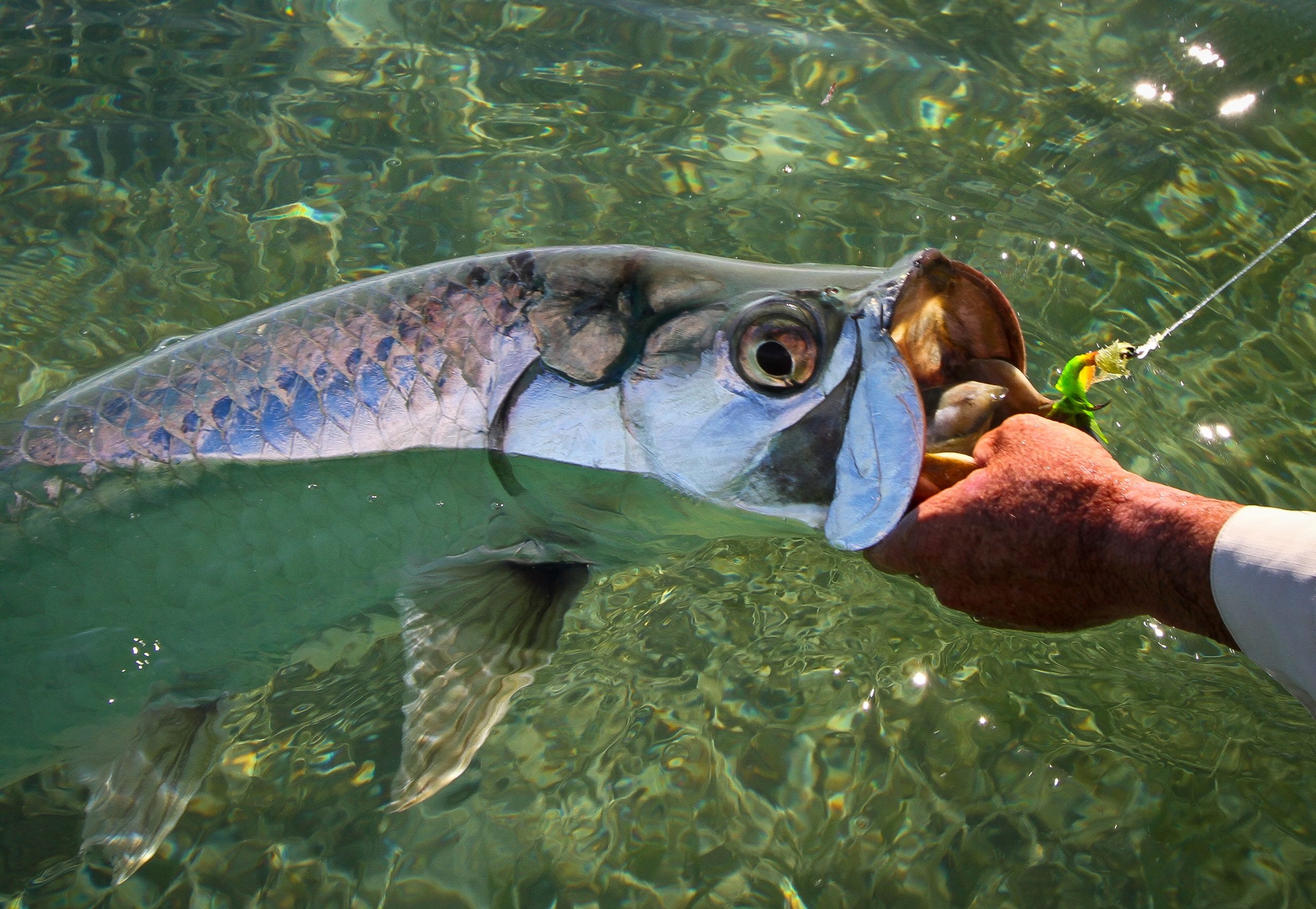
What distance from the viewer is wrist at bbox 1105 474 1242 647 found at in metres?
1.49

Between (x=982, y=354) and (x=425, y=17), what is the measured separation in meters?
3.41

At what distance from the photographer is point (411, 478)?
6.61 ft

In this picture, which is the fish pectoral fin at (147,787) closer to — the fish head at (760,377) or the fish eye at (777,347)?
the fish head at (760,377)

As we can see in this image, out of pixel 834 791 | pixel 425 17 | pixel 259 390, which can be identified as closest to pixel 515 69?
pixel 425 17

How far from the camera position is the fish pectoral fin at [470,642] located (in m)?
2.01

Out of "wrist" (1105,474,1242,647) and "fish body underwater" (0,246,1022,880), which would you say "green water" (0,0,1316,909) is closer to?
"fish body underwater" (0,246,1022,880)

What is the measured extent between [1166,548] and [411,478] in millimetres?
1366

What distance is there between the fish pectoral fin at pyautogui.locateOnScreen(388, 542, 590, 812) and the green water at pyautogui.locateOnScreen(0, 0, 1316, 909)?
40 cm

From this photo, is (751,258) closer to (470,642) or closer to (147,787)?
(470,642)

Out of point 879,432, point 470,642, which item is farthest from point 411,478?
point 879,432

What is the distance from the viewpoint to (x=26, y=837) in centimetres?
246

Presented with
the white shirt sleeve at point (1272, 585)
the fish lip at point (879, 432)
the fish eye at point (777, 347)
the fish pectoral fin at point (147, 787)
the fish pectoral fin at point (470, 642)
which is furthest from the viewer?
the fish pectoral fin at point (147, 787)

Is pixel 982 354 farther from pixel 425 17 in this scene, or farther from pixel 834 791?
pixel 425 17

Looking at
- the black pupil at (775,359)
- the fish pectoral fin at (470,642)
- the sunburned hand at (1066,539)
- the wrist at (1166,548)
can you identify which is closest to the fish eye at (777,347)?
the black pupil at (775,359)
